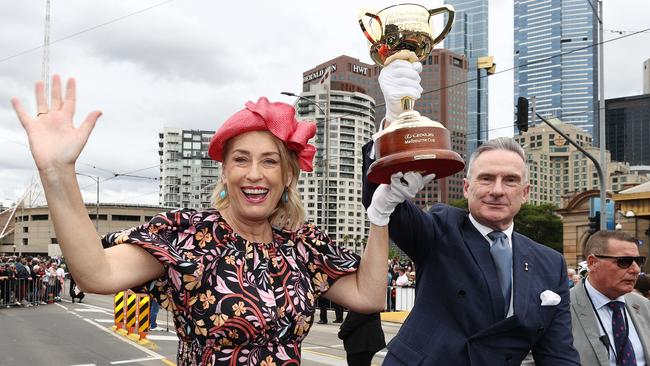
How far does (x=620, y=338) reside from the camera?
382 cm

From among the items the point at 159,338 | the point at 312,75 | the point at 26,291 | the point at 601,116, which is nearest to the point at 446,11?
the point at 159,338

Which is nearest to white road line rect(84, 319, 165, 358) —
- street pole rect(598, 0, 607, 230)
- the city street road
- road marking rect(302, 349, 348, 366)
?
the city street road

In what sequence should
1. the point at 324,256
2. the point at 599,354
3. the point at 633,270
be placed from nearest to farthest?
1. the point at 324,256
2. the point at 599,354
3. the point at 633,270

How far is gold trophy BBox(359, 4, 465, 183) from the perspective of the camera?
235cm

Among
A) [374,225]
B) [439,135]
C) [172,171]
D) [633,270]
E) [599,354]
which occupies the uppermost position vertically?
[172,171]

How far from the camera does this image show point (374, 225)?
8.21 feet

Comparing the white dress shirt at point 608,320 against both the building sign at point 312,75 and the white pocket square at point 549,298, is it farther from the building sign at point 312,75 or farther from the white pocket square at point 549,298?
the building sign at point 312,75

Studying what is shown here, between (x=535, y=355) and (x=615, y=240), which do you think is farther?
(x=615, y=240)

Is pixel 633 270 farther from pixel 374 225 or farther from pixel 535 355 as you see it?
pixel 374 225

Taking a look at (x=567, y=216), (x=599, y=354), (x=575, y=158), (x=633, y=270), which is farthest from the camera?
(x=575, y=158)

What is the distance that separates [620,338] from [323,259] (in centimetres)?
237

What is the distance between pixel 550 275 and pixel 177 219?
1744 mm

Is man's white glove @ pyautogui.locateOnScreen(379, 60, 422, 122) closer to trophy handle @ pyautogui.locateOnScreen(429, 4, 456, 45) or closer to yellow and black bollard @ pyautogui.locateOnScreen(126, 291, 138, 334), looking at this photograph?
trophy handle @ pyautogui.locateOnScreen(429, 4, 456, 45)

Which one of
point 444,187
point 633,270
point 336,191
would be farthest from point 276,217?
point 444,187
